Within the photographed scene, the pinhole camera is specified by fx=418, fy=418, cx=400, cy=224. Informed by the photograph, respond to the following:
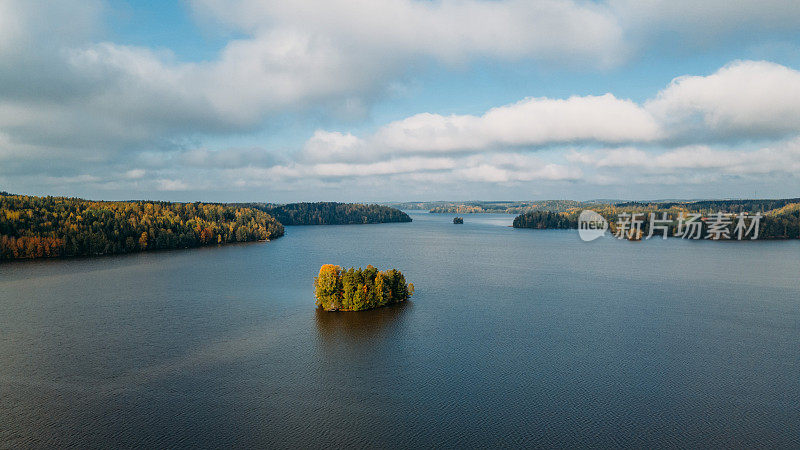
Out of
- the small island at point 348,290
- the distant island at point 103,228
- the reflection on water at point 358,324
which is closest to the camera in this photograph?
the reflection on water at point 358,324

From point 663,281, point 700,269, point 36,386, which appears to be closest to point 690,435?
point 36,386

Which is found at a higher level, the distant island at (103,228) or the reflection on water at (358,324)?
the distant island at (103,228)

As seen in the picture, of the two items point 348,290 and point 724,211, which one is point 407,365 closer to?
point 348,290

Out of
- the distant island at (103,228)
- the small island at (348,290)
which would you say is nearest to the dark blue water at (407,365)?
the small island at (348,290)

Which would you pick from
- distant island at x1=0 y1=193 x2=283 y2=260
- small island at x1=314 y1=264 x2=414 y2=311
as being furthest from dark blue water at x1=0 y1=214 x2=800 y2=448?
distant island at x1=0 y1=193 x2=283 y2=260

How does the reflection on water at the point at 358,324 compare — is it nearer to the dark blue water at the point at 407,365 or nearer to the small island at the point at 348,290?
the dark blue water at the point at 407,365
